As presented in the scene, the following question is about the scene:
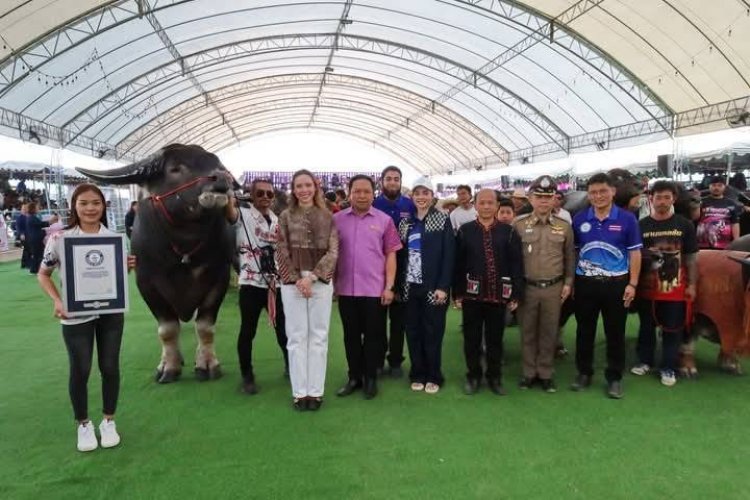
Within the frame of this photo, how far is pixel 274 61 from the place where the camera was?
22.2m

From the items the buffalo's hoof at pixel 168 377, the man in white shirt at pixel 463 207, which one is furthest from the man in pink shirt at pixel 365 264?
the man in white shirt at pixel 463 207

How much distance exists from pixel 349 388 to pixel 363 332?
46 cm

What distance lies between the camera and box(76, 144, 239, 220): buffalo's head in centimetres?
358

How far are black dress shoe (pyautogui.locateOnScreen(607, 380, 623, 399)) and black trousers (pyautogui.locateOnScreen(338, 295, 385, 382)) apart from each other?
174cm

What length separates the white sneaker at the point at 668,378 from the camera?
4.34 meters

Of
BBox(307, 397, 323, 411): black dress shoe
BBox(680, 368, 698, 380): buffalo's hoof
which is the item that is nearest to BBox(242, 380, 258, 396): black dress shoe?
BBox(307, 397, 323, 411): black dress shoe

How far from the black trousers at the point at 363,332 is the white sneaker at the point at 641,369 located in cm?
221

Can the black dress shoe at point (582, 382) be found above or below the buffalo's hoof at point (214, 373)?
below

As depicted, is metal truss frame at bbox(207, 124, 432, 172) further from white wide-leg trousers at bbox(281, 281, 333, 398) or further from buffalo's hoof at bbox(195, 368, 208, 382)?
white wide-leg trousers at bbox(281, 281, 333, 398)

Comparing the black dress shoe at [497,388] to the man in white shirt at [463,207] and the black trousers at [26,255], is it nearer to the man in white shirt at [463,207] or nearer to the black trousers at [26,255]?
the man in white shirt at [463,207]

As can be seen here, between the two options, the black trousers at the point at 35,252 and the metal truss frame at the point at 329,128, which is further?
the metal truss frame at the point at 329,128

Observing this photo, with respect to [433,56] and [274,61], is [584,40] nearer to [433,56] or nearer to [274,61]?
[433,56]

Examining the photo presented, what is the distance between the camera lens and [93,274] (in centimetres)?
305

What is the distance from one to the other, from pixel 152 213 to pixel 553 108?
68.1 feet
